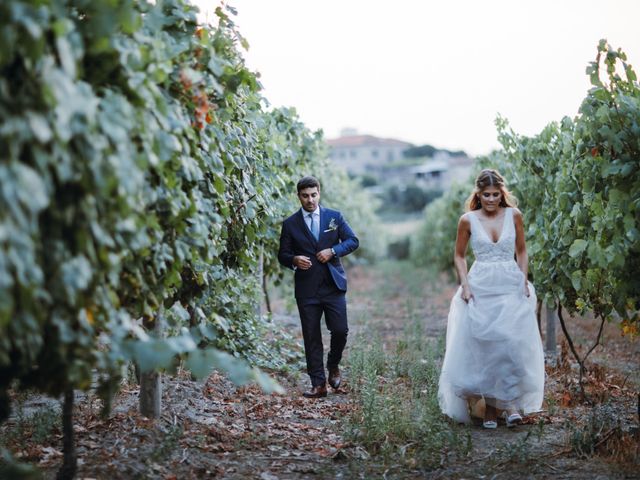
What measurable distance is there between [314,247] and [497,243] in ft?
6.23

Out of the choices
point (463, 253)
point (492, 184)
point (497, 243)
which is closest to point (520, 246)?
point (497, 243)

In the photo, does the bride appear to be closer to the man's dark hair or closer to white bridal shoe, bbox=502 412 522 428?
white bridal shoe, bbox=502 412 522 428

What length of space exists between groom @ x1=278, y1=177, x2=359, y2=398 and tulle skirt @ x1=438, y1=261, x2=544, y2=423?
1.44 m

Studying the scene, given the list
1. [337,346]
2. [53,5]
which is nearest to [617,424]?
[337,346]

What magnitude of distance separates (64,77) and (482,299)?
4.14 metres

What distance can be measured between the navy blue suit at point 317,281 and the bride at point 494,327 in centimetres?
136

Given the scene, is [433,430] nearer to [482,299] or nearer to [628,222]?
[482,299]

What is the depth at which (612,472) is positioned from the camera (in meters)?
4.48

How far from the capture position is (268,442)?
208 inches

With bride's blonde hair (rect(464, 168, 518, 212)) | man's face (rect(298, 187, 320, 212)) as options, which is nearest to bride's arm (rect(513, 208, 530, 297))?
bride's blonde hair (rect(464, 168, 518, 212))

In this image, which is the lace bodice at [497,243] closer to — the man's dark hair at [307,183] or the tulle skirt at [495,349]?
the tulle skirt at [495,349]

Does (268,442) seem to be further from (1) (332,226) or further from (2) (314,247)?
(1) (332,226)

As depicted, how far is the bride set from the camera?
579cm

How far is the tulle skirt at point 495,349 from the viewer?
19.0ft
